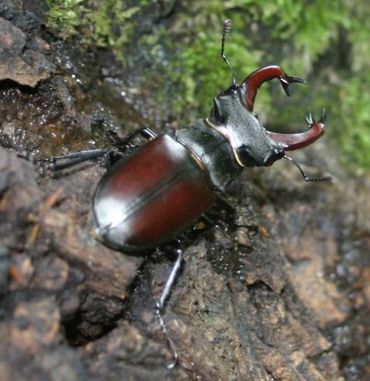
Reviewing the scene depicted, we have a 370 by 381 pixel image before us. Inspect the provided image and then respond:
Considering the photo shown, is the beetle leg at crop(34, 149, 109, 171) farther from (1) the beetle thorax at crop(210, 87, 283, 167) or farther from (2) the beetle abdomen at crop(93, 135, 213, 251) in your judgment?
(1) the beetle thorax at crop(210, 87, 283, 167)

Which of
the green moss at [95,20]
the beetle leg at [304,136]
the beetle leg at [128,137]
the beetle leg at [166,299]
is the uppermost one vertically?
the green moss at [95,20]

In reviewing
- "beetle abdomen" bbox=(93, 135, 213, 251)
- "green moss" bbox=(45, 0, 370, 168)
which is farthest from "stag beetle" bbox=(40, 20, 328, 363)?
"green moss" bbox=(45, 0, 370, 168)

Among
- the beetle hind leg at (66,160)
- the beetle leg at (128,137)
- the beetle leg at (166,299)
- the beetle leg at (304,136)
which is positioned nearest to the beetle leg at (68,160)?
the beetle hind leg at (66,160)

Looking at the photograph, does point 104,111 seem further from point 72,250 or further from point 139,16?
point 72,250

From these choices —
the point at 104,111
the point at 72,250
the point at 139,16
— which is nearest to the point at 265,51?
the point at 139,16

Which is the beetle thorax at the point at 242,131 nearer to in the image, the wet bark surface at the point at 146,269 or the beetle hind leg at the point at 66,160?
the wet bark surface at the point at 146,269

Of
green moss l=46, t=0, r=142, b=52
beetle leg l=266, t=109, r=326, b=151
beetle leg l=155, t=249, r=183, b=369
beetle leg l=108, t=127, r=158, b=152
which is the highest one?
green moss l=46, t=0, r=142, b=52
